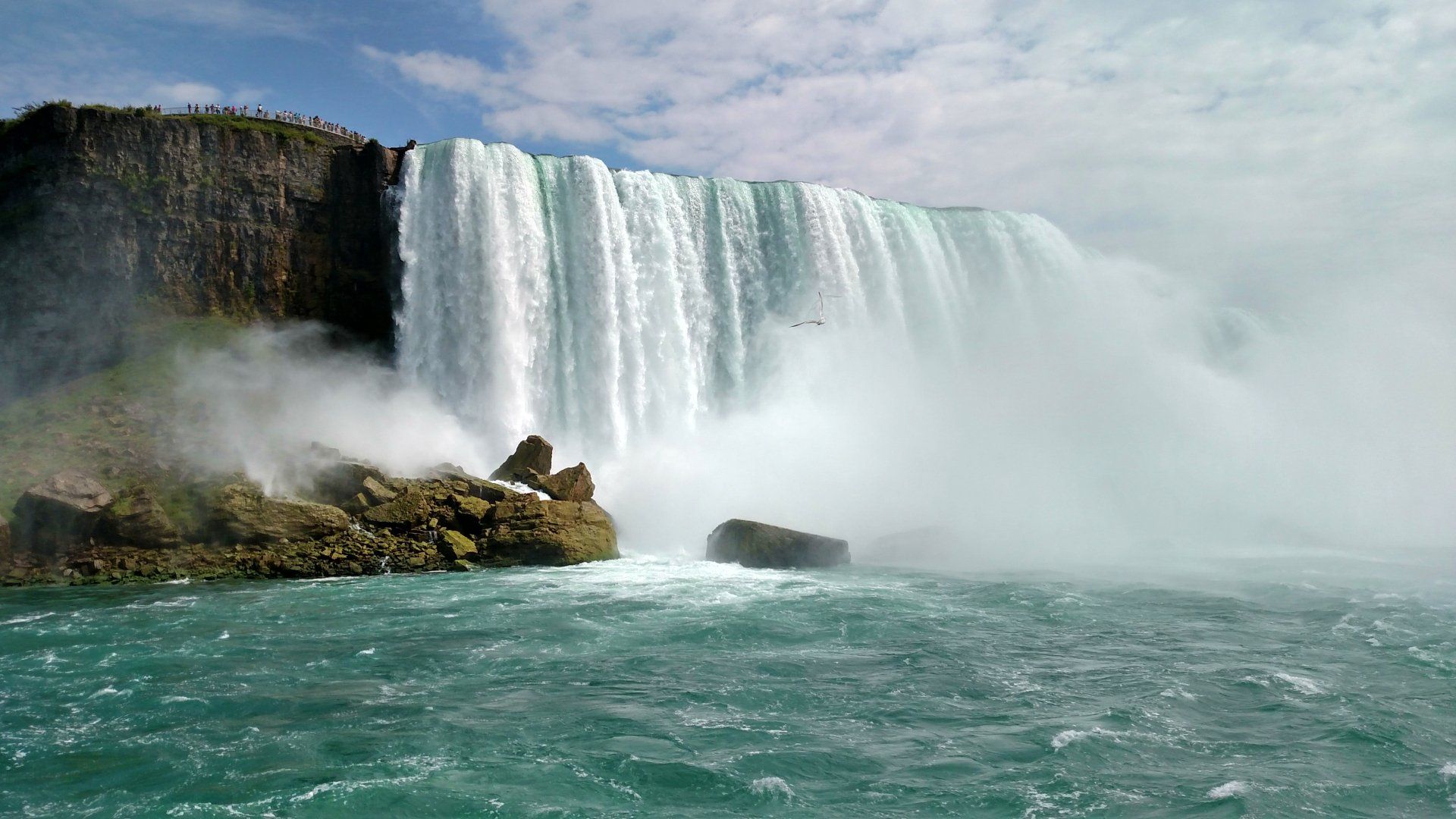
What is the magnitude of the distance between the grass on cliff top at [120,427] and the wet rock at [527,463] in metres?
6.06

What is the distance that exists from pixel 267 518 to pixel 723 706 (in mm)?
12362

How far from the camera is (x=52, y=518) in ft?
56.7

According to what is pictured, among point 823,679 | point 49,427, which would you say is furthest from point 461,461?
point 823,679

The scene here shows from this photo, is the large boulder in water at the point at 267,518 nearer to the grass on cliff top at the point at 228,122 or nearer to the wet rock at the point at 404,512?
the wet rock at the point at 404,512

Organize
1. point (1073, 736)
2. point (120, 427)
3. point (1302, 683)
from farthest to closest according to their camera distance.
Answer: point (120, 427) → point (1302, 683) → point (1073, 736)

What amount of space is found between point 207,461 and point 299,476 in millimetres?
2239

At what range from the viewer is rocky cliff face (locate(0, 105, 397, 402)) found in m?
24.4

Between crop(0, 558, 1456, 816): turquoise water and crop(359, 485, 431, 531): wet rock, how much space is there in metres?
3.72

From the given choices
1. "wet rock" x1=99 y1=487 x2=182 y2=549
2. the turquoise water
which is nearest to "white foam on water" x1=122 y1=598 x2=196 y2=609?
the turquoise water

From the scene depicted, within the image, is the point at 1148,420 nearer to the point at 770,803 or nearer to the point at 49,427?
the point at 770,803

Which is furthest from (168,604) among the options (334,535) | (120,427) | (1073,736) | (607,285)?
(607,285)

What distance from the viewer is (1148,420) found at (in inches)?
1264

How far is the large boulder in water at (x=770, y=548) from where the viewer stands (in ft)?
63.7

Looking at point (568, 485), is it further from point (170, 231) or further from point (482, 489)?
point (170, 231)
